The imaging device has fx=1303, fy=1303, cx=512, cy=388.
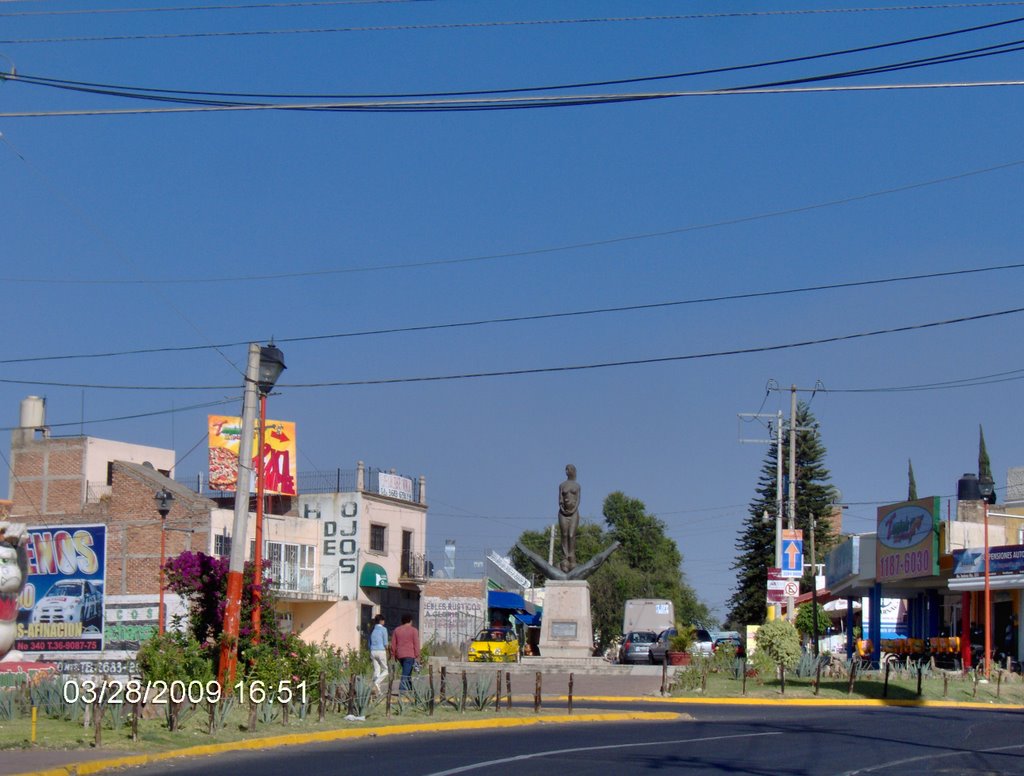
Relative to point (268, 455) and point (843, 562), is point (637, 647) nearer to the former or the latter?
point (843, 562)

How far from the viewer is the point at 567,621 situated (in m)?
35.4

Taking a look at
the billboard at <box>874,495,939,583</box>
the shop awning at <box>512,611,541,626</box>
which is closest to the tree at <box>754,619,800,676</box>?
the billboard at <box>874,495,939,583</box>

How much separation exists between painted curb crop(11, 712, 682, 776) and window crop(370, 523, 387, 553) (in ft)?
138

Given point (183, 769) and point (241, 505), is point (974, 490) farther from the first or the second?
point (183, 769)

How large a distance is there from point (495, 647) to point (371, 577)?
17.9 metres

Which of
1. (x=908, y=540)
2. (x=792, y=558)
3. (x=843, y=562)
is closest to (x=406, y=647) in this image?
(x=792, y=558)

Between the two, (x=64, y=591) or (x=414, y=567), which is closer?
(x=64, y=591)

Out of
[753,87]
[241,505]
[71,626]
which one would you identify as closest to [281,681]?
[241,505]

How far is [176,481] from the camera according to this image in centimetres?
6219

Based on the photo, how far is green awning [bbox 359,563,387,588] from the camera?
62219mm

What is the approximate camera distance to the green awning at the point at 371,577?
204ft

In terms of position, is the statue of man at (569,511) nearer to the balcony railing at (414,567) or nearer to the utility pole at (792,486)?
the utility pole at (792,486)

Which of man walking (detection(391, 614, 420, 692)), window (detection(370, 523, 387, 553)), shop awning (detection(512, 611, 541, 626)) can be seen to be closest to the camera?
man walking (detection(391, 614, 420, 692))
